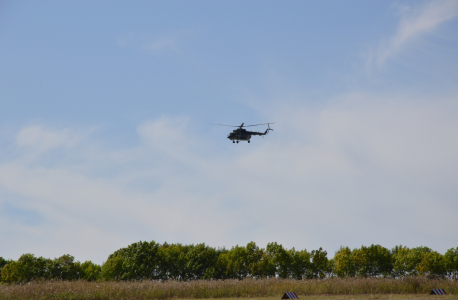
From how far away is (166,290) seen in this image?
31.2 metres

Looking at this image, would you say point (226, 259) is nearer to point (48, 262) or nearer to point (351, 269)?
point (351, 269)

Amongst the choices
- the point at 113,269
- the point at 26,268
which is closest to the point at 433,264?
the point at 113,269

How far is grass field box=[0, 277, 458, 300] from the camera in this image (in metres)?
29.2

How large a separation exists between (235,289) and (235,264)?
52.9 meters

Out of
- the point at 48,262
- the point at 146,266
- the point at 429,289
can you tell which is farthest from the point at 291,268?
the point at 429,289

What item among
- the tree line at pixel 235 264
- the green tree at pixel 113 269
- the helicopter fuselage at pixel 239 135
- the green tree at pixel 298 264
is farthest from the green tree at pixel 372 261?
the green tree at pixel 113 269

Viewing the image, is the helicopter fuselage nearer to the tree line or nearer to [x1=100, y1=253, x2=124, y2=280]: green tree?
the tree line

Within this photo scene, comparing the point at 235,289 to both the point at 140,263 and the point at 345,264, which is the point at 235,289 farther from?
the point at 345,264

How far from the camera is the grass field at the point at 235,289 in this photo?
2920 cm

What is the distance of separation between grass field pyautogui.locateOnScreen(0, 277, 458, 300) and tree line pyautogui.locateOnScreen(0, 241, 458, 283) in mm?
50206

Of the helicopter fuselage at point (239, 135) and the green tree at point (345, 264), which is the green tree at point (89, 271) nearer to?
the green tree at point (345, 264)

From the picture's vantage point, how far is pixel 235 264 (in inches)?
3285

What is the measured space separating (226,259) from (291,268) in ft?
42.6

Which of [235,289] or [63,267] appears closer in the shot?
[235,289]
